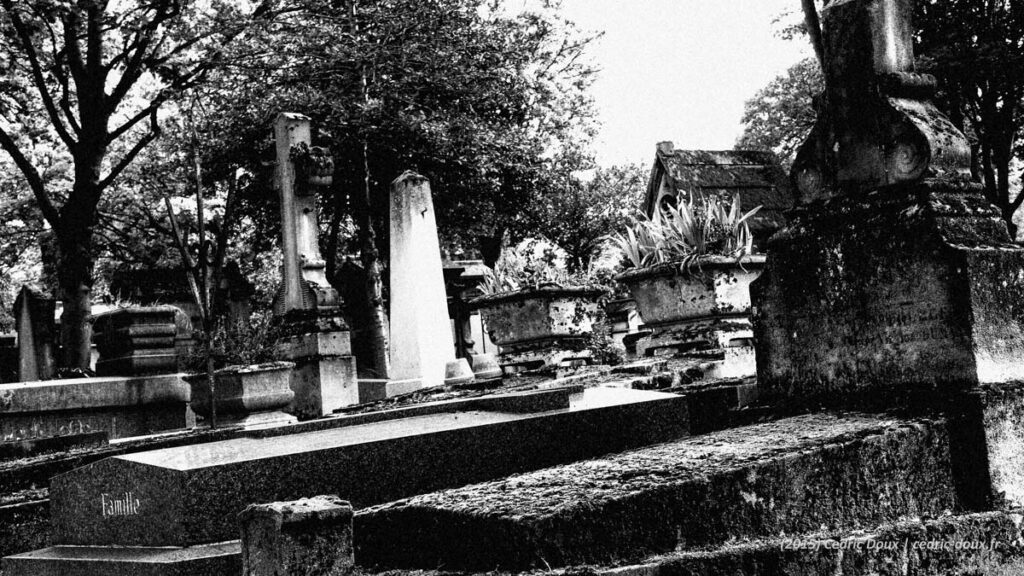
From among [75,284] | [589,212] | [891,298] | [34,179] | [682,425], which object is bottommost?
[682,425]

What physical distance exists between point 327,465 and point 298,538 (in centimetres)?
108

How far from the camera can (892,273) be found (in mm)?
3684

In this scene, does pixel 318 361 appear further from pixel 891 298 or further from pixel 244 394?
pixel 891 298

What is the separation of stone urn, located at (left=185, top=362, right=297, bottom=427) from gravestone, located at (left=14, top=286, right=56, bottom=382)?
8.07m

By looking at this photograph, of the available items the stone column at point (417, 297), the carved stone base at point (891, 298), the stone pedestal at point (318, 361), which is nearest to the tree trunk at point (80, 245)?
the stone pedestal at point (318, 361)

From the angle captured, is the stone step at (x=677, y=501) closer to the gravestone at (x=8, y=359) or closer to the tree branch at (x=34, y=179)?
the tree branch at (x=34, y=179)

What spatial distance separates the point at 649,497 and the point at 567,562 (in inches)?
12.4

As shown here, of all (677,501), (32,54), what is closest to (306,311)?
(32,54)

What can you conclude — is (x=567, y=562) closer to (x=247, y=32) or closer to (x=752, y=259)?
(x=752, y=259)

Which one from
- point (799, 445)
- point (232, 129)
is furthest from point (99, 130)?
point (799, 445)

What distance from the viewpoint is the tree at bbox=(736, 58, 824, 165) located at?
1039 inches

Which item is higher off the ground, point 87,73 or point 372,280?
point 87,73

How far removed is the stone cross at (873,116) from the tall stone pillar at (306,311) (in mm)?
8776

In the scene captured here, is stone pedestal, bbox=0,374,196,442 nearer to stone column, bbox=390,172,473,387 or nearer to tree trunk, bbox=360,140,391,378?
stone column, bbox=390,172,473,387
